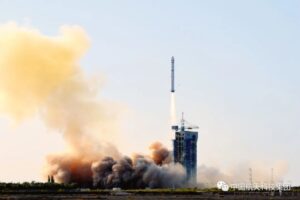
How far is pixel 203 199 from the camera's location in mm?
150750

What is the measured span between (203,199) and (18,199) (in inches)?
1302

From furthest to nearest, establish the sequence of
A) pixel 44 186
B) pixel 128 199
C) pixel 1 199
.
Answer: pixel 44 186, pixel 128 199, pixel 1 199

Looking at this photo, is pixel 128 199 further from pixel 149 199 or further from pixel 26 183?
pixel 26 183

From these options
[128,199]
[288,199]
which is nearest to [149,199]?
[128,199]

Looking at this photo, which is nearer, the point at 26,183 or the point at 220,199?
the point at 220,199

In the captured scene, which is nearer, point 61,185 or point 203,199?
point 203,199

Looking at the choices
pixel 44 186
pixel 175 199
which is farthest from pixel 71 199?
pixel 44 186

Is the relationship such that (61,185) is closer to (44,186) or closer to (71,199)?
(44,186)

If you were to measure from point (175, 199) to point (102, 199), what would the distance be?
1430 centimetres

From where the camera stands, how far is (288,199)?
150000 millimetres

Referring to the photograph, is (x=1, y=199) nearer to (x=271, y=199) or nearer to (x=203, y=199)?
(x=203, y=199)

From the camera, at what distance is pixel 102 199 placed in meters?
146

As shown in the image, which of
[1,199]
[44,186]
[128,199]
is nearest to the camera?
[1,199]

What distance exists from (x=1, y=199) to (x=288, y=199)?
4887 centimetres
